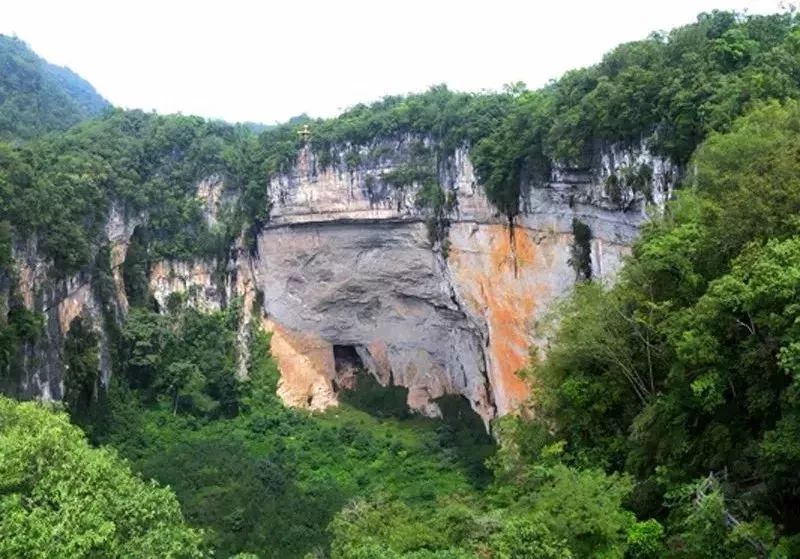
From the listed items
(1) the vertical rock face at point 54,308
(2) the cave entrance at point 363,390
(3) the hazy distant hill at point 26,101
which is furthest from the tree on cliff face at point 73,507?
(3) the hazy distant hill at point 26,101

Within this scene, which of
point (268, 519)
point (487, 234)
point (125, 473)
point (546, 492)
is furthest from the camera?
point (487, 234)

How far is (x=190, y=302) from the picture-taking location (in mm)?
27641

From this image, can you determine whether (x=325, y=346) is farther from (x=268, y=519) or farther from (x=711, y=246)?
(x=711, y=246)

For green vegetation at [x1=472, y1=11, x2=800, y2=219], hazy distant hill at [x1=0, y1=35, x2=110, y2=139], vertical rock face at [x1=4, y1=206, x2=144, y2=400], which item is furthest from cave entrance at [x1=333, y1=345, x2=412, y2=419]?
hazy distant hill at [x1=0, y1=35, x2=110, y2=139]

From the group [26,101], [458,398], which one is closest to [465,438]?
[458,398]

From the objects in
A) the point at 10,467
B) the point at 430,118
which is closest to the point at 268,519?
the point at 10,467

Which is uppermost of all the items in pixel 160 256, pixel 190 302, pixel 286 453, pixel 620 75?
pixel 620 75

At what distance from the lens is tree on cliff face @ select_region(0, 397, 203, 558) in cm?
715

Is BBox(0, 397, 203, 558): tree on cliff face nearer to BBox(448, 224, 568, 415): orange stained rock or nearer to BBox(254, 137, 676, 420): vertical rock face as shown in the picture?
BBox(254, 137, 676, 420): vertical rock face

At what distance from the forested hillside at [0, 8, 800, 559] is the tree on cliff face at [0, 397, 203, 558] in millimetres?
30

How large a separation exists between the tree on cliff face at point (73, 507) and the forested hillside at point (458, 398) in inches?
1.2

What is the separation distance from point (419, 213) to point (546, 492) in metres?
18.0

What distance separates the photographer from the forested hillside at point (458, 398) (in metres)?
7.43

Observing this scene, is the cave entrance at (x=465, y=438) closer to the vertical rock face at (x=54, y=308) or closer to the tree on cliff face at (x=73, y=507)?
the vertical rock face at (x=54, y=308)
